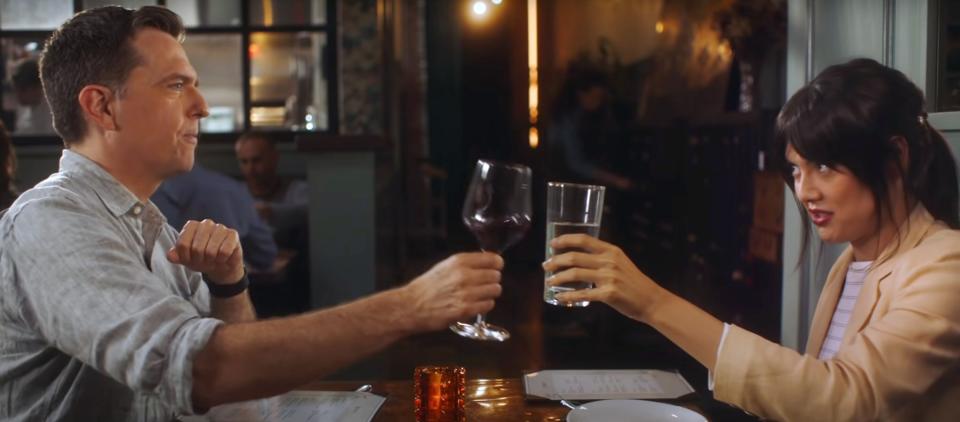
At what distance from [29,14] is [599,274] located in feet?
19.6

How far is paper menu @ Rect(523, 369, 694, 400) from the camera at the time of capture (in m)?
1.33

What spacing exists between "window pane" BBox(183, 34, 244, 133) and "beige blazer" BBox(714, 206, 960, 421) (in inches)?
212

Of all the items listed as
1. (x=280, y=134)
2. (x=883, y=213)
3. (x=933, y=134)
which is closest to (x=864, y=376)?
(x=883, y=213)

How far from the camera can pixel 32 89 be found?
4.65 metres

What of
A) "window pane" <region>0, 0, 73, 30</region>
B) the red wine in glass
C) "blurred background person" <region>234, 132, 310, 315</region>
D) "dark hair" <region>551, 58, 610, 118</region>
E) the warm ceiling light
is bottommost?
"blurred background person" <region>234, 132, 310, 315</region>

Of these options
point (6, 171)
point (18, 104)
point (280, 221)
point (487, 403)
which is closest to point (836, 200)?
point (487, 403)

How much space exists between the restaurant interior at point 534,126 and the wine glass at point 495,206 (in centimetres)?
44

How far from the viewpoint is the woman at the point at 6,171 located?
2.74m

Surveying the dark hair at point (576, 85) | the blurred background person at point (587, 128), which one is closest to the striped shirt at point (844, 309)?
the blurred background person at point (587, 128)

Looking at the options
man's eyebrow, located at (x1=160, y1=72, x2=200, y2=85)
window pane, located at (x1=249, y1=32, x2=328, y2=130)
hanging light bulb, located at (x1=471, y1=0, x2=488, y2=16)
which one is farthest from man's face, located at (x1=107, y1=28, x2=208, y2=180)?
hanging light bulb, located at (x1=471, y1=0, x2=488, y2=16)

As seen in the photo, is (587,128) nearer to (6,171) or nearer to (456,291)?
(6,171)

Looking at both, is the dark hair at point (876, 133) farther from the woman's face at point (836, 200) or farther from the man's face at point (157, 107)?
the man's face at point (157, 107)

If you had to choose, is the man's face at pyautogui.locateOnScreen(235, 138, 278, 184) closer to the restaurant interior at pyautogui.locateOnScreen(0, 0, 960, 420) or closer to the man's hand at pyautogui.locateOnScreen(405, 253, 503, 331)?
the restaurant interior at pyautogui.locateOnScreen(0, 0, 960, 420)

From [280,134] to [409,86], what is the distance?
3.57m
